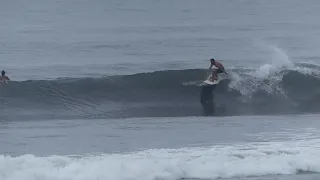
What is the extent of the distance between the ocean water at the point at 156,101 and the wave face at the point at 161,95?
52 millimetres

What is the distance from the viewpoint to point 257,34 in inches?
2307

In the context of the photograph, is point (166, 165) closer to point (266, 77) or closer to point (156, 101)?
point (156, 101)

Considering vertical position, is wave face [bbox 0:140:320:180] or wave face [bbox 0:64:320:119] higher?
wave face [bbox 0:64:320:119]

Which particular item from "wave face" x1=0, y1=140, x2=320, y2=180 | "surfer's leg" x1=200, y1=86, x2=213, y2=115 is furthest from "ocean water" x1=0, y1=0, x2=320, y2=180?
"surfer's leg" x1=200, y1=86, x2=213, y2=115

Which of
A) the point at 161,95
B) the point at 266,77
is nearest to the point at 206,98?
the point at 161,95

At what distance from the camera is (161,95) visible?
36.7m

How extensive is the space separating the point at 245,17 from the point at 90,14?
12.2 metres

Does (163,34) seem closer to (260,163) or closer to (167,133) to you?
(167,133)

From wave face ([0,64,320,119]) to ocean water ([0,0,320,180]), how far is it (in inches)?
2.0

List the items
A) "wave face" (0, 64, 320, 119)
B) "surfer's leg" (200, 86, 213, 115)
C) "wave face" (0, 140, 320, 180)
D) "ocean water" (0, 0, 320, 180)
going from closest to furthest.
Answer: "wave face" (0, 140, 320, 180), "ocean water" (0, 0, 320, 180), "wave face" (0, 64, 320, 119), "surfer's leg" (200, 86, 213, 115)

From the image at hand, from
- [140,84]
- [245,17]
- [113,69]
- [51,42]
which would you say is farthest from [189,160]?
[245,17]

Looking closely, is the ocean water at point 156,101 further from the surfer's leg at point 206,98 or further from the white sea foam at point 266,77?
the surfer's leg at point 206,98

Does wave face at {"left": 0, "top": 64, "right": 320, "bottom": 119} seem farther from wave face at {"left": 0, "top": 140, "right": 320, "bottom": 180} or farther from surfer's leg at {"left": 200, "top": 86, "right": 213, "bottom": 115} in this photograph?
wave face at {"left": 0, "top": 140, "right": 320, "bottom": 180}

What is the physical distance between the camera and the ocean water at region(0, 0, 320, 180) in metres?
24.4
